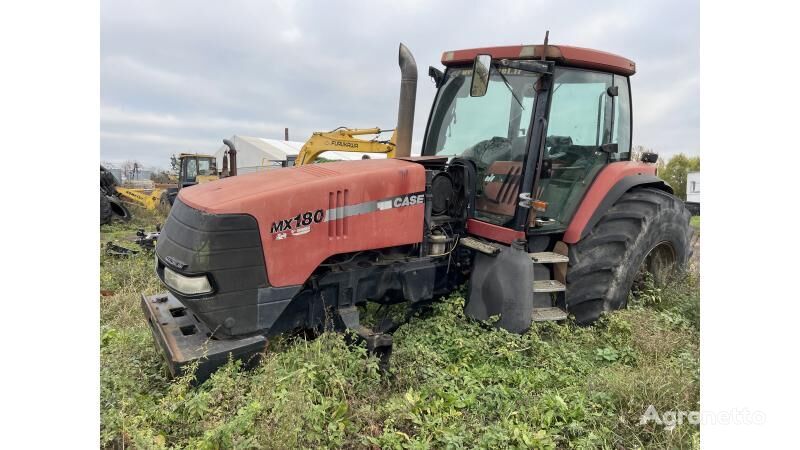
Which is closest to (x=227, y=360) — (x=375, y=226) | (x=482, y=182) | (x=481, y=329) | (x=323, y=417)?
(x=323, y=417)

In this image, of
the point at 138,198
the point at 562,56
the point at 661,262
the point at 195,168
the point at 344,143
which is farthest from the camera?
the point at 195,168

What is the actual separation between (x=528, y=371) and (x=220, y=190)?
2431 mm

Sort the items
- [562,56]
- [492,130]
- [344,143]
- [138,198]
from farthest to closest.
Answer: [138,198]
[344,143]
[492,130]
[562,56]

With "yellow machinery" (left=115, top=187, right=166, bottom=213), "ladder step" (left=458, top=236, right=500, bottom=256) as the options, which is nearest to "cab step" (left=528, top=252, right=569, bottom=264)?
"ladder step" (left=458, top=236, right=500, bottom=256)

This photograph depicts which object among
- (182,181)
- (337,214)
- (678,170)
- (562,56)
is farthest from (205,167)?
(678,170)

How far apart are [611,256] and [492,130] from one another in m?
1.49

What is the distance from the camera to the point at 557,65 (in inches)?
153

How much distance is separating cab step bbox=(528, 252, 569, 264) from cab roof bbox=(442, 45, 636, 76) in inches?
62.6

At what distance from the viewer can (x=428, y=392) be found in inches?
115

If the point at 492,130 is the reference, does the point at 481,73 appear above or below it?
above

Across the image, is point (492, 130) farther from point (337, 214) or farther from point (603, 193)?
point (337, 214)

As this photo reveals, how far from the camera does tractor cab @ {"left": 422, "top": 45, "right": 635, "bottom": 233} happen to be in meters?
3.82

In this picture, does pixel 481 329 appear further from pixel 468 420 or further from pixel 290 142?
pixel 290 142

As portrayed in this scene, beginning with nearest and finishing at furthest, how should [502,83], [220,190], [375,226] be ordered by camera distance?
[220,190] < [375,226] < [502,83]
